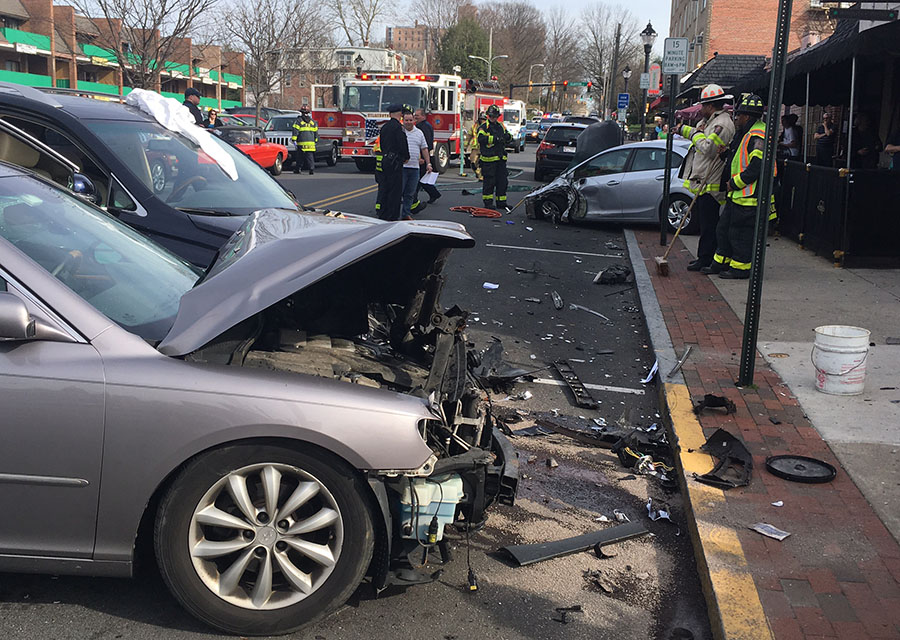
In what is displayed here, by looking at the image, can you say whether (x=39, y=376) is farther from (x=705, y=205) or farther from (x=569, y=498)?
(x=705, y=205)

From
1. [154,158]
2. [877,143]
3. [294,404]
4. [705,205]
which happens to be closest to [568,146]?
[877,143]

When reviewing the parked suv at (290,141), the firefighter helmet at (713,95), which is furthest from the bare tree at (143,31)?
the firefighter helmet at (713,95)

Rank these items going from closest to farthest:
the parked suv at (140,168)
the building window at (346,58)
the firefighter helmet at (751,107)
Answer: the parked suv at (140,168), the firefighter helmet at (751,107), the building window at (346,58)

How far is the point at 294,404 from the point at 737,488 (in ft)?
8.44

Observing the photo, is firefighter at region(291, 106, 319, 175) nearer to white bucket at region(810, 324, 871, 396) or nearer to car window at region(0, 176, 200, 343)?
white bucket at region(810, 324, 871, 396)

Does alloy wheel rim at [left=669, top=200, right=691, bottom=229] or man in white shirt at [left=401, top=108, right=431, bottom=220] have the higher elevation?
man in white shirt at [left=401, top=108, right=431, bottom=220]

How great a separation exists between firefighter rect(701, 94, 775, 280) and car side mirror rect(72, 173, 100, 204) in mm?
6658

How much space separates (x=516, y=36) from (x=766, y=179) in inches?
3983

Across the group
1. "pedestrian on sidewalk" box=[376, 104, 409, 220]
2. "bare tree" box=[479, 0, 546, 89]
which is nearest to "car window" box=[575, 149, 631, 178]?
"pedestrian on sidewalk" box=[376, 104, 409, 220]

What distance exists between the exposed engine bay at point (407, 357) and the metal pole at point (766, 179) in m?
2.41

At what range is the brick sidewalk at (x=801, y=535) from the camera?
3326 mm

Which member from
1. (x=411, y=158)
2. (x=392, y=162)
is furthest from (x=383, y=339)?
(x=411, y=158)

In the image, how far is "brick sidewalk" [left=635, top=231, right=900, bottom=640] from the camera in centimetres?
333

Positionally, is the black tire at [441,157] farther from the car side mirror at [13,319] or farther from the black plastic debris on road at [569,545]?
the car side mirror at [13,319]
